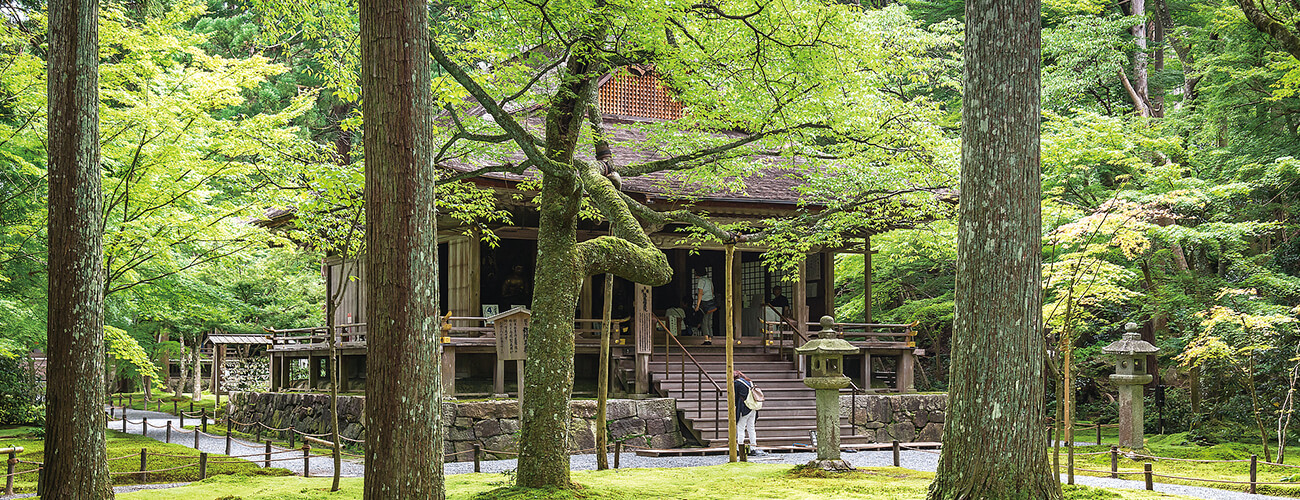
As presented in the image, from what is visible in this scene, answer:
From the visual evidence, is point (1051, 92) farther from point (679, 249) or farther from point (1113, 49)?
point (679, 249)

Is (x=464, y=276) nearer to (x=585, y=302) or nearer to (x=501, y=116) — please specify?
(x=585, y=302)

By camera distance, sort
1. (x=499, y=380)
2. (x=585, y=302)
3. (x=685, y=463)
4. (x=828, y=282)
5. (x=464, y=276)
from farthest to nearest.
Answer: (x=828, y=282) → (x=585, y=302) → (x=464, y=276) → (x=499, y=380) → (x=685, y=463)

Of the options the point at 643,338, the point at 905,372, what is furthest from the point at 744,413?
the point at 905,372

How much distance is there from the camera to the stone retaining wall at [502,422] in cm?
1497

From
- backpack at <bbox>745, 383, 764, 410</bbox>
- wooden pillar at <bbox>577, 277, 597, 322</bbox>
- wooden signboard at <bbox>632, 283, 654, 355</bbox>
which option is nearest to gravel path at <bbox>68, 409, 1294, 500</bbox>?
backpack at <bbox>745, 383, 764, 410</bbox>

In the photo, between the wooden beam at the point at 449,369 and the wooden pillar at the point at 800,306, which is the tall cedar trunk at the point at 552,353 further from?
the wooden pillar at the point at 800,306

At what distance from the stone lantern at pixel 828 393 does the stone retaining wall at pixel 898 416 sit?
16.8ft

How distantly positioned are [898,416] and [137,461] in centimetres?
1211

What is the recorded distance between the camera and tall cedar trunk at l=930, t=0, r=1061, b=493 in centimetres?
707

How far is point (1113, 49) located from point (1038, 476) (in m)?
16.9

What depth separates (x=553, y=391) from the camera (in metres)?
9.26

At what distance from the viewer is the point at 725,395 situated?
16.9m

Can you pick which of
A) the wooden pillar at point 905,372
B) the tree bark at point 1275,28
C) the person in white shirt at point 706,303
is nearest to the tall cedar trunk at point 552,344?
the tree bark at point 1275,28

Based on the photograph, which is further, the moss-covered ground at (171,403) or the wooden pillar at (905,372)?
the moss-covered ground at (171,403)
